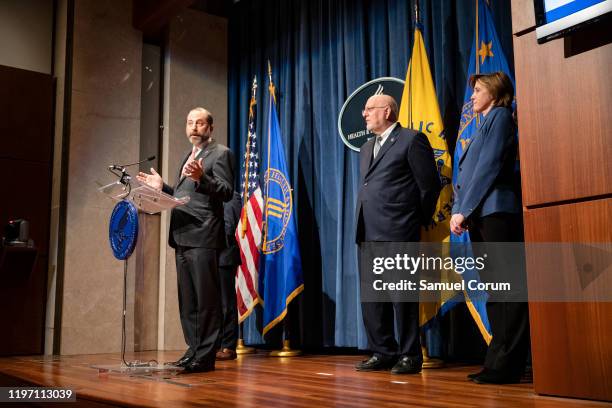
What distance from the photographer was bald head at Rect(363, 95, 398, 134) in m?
3.35

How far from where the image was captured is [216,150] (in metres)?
3.13

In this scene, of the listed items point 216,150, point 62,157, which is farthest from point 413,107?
point 62,157

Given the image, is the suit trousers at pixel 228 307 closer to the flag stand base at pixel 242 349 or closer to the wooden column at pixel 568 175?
the flag stand base at pixel 242 349

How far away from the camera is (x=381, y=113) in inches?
132

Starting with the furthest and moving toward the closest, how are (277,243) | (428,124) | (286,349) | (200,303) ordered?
(277,243)
(286,349)
(428,124)
(200,303)

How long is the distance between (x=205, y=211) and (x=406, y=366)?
1.22 m

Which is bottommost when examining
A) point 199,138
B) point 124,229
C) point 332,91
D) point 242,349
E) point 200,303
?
point 242,349

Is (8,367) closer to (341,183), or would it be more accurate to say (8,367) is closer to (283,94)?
(341,183)

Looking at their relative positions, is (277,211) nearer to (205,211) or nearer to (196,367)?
(205,211)

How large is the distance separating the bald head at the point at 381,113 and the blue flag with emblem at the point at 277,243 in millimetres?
1294

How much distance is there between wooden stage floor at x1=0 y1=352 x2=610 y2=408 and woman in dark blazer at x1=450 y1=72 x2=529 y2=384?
0.39ft

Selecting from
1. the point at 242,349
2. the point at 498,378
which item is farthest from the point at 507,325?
the point at 242,349

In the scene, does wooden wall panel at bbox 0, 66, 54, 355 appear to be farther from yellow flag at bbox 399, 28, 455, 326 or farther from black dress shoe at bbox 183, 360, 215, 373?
yellow flag at bbox 399, 28, 455, 326

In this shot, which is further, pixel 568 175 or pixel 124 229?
pixel 124 229
